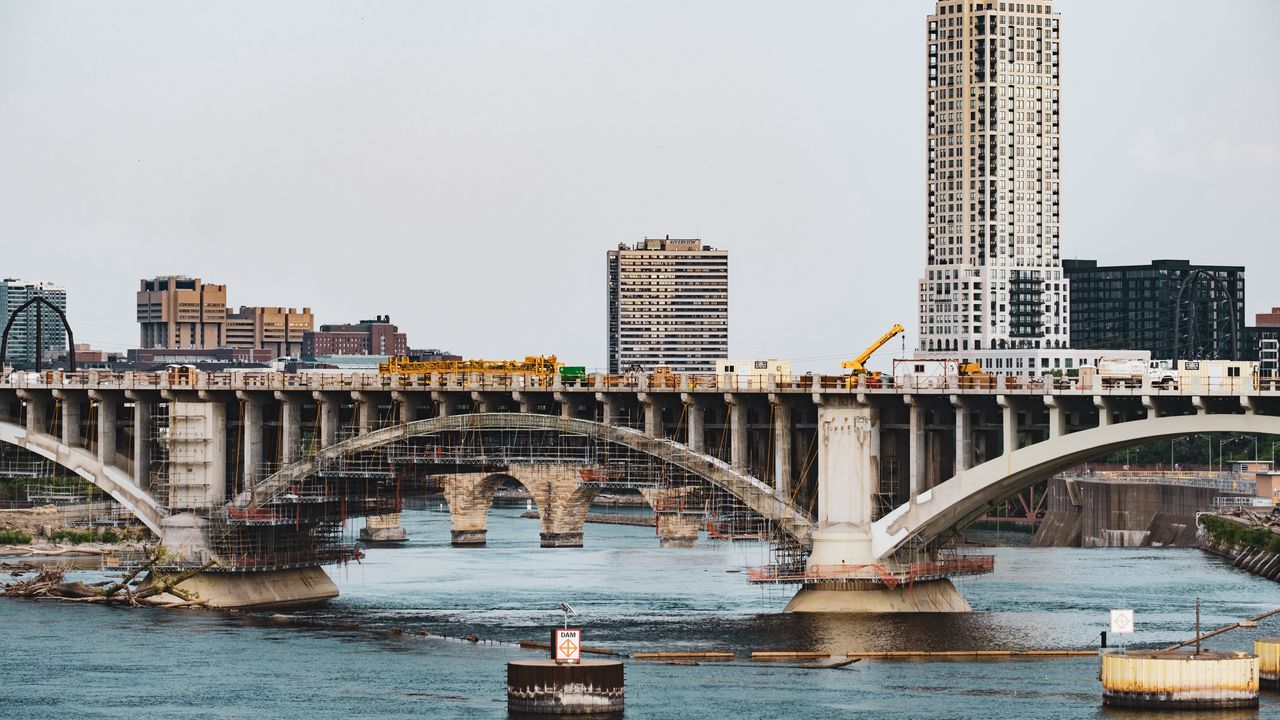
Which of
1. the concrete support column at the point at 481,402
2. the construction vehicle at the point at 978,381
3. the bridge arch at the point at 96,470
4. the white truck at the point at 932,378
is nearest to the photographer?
the construction vehicle at the point at 978,381

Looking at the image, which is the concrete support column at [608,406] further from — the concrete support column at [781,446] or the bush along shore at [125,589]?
the bush along shore at [125,589]

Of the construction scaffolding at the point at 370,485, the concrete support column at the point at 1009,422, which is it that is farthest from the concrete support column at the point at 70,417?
the concrete support column at the point at 1009,422

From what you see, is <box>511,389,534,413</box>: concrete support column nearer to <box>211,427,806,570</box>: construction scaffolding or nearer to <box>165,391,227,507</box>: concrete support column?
<box>211,427,806,570</box>: construction scaffolding

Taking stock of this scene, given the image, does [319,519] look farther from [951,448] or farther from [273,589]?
[951,448]

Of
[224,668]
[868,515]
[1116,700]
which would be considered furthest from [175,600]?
[1116,700]

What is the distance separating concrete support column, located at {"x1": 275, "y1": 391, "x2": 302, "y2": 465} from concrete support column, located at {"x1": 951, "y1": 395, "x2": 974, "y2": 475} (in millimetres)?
45991

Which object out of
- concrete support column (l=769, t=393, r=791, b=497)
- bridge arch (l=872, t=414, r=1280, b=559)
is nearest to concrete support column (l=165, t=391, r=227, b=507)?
concrete support column (l=769, t=393, r=791, b=497)

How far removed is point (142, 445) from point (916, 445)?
53955mm

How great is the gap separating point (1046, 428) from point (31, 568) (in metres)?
89.0

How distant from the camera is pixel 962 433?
13688cm

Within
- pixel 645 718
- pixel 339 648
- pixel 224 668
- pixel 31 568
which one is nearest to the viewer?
pixel 645 718

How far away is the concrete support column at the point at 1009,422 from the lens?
13438 cm

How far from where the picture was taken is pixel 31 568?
19050cm

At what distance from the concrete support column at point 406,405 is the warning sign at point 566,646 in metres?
51.3
